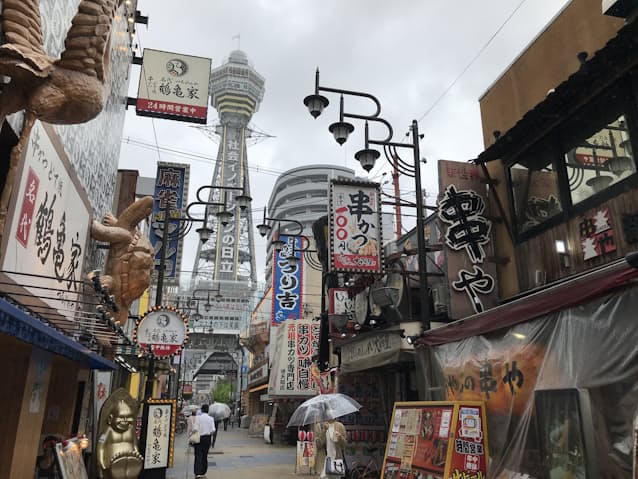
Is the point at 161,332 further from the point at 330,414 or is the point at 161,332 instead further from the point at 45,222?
the point at 45,222

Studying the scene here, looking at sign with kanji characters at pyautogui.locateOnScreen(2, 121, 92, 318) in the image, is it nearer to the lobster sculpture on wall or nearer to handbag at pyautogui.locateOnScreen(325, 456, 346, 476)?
the lobster sculpture on wall

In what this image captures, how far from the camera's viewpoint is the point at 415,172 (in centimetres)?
1103

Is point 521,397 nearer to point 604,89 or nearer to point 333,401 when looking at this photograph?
point 604,89

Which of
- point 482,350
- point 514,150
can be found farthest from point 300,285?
point 482,350

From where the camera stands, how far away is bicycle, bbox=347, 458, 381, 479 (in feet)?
39.5

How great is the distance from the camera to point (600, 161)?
746 cm

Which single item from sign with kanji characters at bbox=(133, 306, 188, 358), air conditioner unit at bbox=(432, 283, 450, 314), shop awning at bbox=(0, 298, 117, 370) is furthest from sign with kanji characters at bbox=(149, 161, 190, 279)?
shop awning at bbox=(0, 298, 117, 370)

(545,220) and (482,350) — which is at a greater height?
(545,220)

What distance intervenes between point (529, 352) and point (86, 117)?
5.58 meters

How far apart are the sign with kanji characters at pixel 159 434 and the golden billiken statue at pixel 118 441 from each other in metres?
2.39

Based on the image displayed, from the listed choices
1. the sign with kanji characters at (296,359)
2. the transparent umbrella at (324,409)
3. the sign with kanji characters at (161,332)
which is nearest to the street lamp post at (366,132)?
the transparent umbrella at (324,409)

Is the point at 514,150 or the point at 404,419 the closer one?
the point at 404,419

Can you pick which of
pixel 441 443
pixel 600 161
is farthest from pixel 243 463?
pixel 600 161

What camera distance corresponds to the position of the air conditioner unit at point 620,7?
600cm
